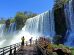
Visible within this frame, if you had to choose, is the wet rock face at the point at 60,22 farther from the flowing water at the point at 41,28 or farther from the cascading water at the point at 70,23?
the cascading water at the point at 70,23

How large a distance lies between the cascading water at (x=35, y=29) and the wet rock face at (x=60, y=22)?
46.4 inches

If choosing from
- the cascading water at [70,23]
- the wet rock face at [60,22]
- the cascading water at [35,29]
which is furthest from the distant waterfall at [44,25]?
the cascading water at [70,23]

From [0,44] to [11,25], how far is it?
882 cm

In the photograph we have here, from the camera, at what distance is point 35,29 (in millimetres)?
82688

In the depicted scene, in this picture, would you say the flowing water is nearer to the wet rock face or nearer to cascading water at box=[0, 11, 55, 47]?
cascading water at box=[0, 11, 55, 47]

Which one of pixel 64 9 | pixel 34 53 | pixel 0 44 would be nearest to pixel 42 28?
pixel 64 9

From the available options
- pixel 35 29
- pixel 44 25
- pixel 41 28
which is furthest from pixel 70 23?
pixel 35 29

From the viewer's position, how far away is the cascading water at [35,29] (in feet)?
255

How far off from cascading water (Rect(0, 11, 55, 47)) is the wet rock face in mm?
1178

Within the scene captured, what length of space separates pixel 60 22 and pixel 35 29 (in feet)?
26.7

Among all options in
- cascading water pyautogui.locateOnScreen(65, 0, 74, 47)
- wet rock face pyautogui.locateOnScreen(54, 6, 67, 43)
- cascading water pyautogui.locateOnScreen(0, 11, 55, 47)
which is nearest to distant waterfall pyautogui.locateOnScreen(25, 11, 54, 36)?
cascading water pyautogui.locateOnScreen(0, 11, 55, 47)

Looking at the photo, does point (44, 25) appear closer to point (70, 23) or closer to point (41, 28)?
point (41, 28)

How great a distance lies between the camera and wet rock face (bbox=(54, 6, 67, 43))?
76188 millimetres

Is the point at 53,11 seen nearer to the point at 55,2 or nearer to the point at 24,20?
the point at 55,2
